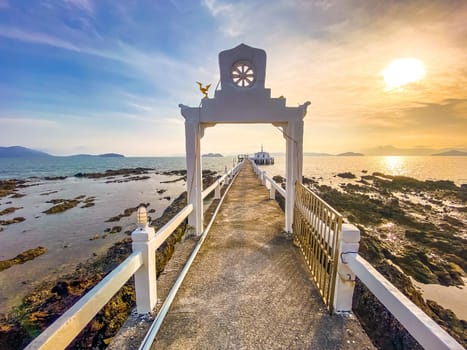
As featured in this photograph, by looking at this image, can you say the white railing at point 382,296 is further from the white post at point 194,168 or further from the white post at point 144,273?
the white post at point 194,168

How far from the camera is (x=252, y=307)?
285cm

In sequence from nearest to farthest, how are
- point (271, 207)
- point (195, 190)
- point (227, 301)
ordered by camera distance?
1. point (227, 301)
2. point (195, 190)
3. point (271, 207)

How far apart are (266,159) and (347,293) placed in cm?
6635

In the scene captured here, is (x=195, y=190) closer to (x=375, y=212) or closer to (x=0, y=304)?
(x=0, y=304)

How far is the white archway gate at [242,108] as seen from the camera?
180 inches

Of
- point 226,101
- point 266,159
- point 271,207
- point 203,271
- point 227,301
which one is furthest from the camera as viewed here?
point 266,159

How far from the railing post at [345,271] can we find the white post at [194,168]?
3.26m

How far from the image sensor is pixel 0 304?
579 centimetres

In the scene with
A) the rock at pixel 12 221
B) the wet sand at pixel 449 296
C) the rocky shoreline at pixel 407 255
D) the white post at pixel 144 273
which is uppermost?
the white post at pixel 144 273

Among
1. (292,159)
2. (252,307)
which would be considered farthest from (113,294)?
(292,159)

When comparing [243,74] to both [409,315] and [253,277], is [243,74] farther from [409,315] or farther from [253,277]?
[409,315]

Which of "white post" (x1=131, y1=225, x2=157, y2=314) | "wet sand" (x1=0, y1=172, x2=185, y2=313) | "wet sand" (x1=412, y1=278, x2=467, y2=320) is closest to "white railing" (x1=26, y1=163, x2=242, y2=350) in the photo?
"white post" (x1=131, y1=225, x2=157, y2=314)

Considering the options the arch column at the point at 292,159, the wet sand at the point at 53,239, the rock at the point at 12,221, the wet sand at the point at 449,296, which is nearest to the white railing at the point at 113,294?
the arch column at the point at 292,159

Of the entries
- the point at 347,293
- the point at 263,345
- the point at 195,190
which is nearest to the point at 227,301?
the point at 263,345
